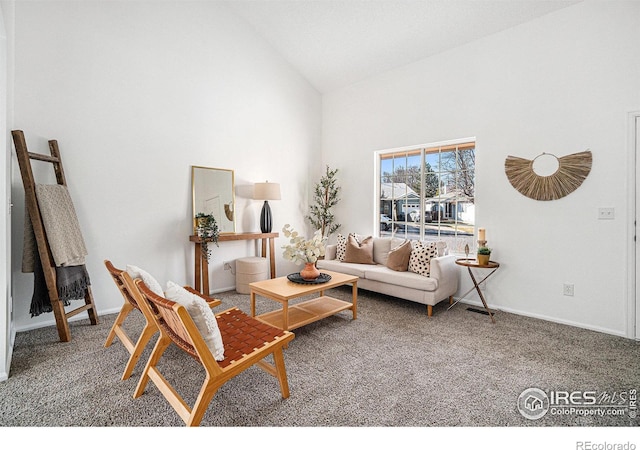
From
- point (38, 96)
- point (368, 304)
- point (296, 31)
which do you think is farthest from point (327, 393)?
point (296, 31)

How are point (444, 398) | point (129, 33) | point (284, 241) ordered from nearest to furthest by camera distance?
point (444, 398)
point (129, 33)
point (284, 241)

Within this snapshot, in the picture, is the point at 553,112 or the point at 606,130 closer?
the point at 606,130

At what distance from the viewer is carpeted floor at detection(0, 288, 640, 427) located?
6.05ft

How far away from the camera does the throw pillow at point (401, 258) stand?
13.2 ft

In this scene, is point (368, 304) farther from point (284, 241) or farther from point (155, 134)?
point (155, 134)

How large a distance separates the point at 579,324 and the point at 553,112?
2.19 metres

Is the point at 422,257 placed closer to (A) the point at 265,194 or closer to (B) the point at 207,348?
(A) the point at 265,194

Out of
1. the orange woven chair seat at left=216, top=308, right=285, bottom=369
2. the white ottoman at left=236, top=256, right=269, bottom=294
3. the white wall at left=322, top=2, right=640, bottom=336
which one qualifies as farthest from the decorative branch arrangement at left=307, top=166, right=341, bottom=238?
the orange woven chair seat at left=216, top=308, right=285, bottom=369

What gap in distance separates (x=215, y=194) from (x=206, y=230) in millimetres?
607

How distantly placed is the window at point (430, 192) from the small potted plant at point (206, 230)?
2.56m

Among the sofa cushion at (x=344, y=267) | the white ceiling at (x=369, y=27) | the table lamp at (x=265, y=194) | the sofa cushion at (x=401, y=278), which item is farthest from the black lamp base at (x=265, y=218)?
the white ceiling at (x=369, y=27)

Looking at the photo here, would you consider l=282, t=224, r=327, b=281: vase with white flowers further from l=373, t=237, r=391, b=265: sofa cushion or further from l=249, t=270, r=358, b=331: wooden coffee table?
l=373, t=237, r=391, b=265: sofa cushion

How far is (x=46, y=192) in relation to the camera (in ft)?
9.55

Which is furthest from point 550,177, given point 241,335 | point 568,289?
point 241,335
